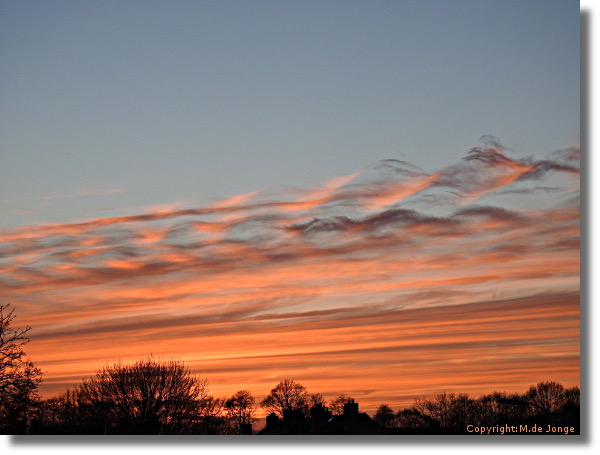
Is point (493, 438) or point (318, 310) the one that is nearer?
point (493, 438)

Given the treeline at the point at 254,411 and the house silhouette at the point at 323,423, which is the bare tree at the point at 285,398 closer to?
the treeline at the point at 254,411

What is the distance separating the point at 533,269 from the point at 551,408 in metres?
2.03

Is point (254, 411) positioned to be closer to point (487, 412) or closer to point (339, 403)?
point (339, 403)

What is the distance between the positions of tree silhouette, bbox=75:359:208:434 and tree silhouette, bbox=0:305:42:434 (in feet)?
3.69

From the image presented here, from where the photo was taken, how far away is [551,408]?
29.8 ft

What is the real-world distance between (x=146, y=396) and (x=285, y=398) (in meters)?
9.14

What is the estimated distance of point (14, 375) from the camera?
13.5 m

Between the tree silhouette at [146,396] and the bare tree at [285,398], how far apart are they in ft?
4.55

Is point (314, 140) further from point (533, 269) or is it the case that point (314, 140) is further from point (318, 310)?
point (533, 269)

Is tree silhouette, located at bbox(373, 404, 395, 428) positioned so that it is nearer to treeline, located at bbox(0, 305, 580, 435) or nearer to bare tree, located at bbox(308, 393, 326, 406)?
treeline, located at bbox(0, 305, 580, 435)

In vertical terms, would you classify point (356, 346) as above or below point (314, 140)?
below

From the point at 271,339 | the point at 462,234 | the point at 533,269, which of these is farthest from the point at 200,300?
the point at 533,269

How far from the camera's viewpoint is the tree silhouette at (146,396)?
15656 mm

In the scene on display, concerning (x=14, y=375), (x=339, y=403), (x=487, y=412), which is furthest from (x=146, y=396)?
(x=487, y=412)
